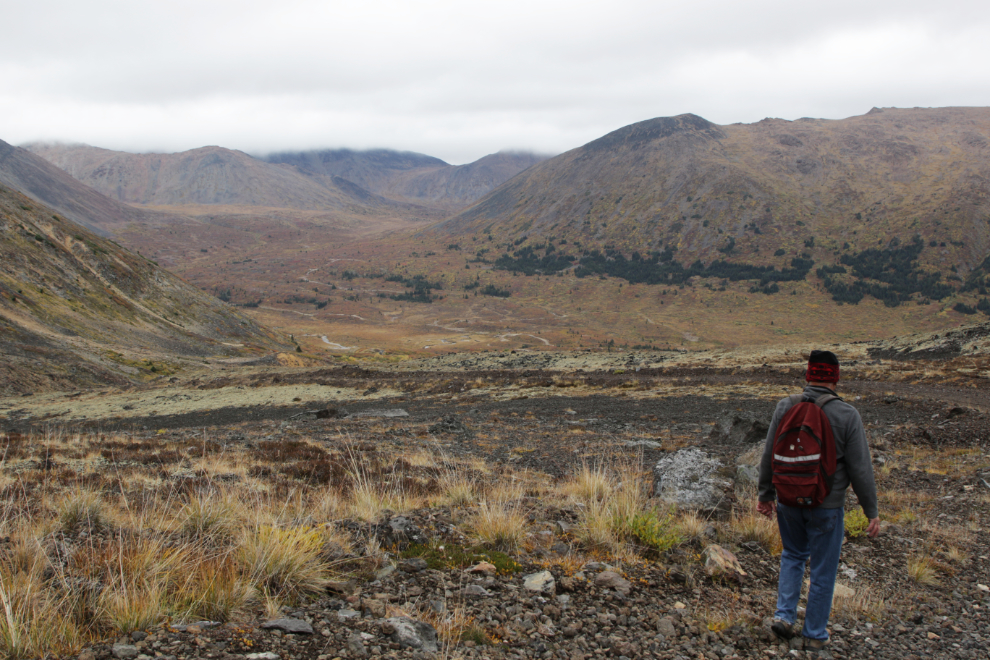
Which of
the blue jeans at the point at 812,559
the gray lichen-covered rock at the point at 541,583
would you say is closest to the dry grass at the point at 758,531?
the blue jeans at the point at 812,559

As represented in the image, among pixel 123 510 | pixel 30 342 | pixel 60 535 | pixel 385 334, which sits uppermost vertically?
pixel 60 535

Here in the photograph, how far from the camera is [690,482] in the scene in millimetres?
7316

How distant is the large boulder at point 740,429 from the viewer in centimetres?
1194

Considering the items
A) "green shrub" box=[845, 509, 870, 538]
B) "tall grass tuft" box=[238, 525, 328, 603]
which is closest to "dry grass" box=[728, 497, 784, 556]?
"green shrub" box=[845, 509, 870, 538]

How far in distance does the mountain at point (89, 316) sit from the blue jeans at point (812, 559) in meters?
42.7

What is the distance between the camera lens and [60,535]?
4.67 metres

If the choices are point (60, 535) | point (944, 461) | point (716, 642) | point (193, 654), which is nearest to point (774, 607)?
point (716, 642)

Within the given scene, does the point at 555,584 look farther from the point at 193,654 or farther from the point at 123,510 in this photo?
the point at 123,510

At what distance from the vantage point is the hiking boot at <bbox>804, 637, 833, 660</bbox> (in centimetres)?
369

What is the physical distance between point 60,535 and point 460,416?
17444 mm

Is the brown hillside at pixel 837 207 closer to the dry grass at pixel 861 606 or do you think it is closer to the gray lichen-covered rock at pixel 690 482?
the gray lichen-covered rock at pixel 690 482

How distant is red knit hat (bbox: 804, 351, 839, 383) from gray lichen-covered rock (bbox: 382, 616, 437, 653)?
131 inches

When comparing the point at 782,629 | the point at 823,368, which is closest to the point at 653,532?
the point at 782,629

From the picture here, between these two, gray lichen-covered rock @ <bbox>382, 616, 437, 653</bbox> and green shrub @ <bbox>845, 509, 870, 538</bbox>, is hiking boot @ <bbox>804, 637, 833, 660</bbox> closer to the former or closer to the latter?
gray lichen-covered rock @ <bbox>382, 616, 437, 653</bbox>
